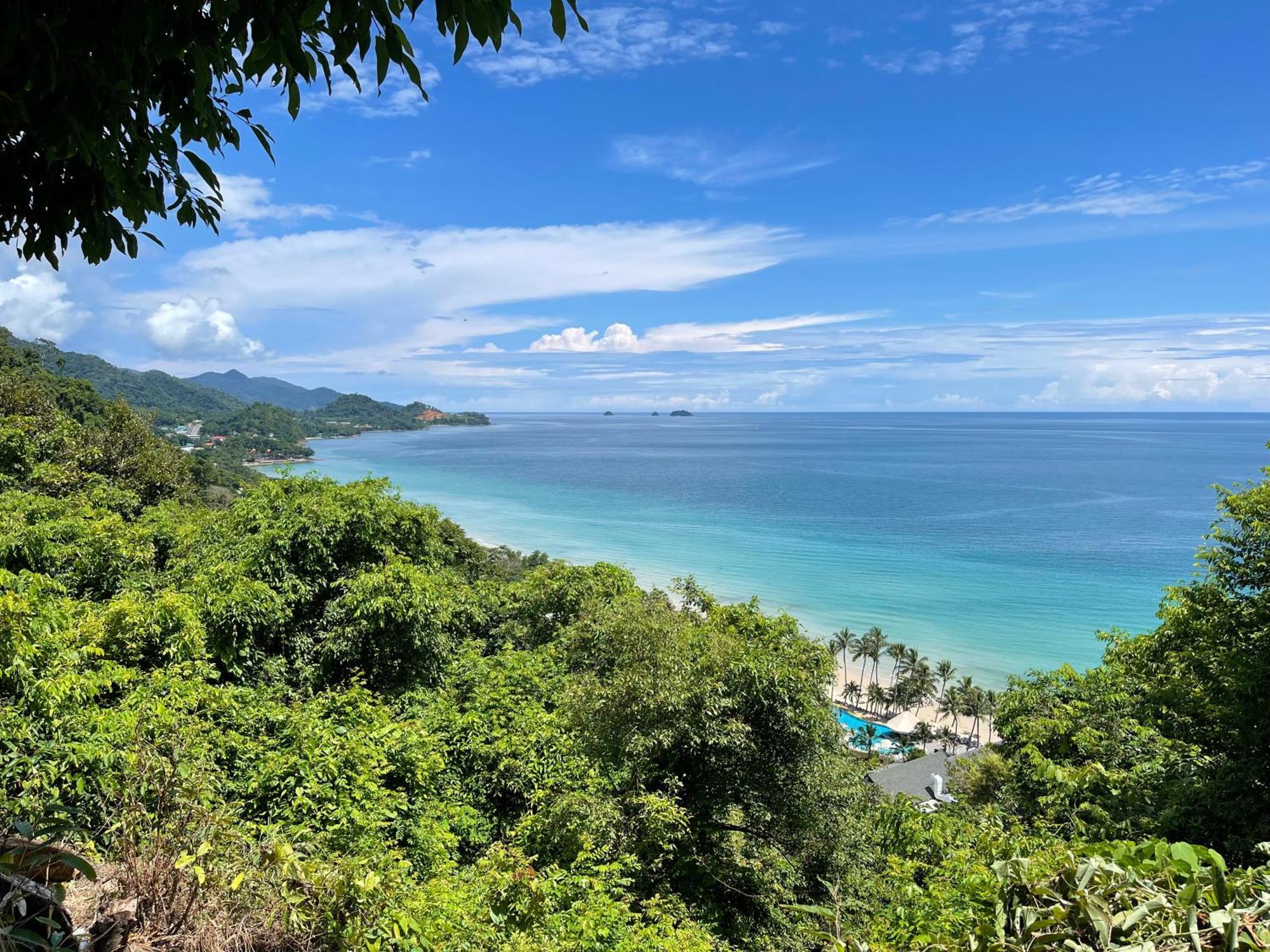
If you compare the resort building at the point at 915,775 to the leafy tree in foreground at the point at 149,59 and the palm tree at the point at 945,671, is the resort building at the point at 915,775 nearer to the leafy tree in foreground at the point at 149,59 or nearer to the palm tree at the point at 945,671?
the palm tree at the point at 945,671

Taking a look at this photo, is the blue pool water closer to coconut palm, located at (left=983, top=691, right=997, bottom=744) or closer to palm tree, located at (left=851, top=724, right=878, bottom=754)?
palm tree, located at (left=851, top=724, right=878, bottom=754)

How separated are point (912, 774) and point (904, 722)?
11.6 m

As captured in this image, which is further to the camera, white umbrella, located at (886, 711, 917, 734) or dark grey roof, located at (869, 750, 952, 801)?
white umbrella, located at (886, 711, 917, 734)

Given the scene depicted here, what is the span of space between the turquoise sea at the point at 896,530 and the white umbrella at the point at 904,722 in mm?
4587

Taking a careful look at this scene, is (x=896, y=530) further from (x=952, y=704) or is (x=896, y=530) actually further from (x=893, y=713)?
(x=952, y=704)

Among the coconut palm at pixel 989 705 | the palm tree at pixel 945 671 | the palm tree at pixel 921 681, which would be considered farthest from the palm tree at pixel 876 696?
the coconut palm at pixel 989 705

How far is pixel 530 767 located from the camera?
26.2 ft

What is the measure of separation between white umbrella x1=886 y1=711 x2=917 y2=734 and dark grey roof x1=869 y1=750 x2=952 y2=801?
7.22m

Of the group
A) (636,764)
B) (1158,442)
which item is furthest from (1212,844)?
(1158,442)

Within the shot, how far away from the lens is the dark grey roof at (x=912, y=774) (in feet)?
99.6

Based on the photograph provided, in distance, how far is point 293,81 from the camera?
2.15 meters

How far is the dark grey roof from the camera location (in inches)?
1195

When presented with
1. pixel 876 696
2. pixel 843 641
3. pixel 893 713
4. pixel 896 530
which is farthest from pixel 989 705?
pixel 896 530

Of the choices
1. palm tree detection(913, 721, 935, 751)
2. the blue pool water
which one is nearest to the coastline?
the blue pool water
